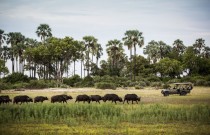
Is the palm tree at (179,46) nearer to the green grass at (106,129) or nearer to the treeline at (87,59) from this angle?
the treeline at (87,59)

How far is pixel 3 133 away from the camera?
603 inches

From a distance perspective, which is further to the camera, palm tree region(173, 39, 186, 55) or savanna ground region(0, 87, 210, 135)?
palm tree region(173, 39, 186, 55)

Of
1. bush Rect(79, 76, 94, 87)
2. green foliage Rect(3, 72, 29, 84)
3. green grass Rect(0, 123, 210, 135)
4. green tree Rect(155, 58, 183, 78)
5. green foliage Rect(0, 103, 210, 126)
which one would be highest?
green tree Rect(155, 58, 183, 78)

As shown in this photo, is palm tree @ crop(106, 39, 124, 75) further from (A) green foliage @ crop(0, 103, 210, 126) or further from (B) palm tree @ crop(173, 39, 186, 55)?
(A) green foliage @ crop(0, 103, 210, 126)

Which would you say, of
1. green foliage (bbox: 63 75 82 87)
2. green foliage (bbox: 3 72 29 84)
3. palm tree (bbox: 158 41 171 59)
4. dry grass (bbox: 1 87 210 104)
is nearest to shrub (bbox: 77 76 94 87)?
green foliage (bbox: 63 75 82 87)

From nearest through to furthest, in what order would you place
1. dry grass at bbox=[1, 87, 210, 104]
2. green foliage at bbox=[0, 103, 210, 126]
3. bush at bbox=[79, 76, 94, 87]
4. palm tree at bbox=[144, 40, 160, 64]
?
green foliage at bbox=[0, 103, 210, 126] → dry grass at bbox=[1, 87, 210, 104] → bush at bbox=[79, 76, 94, 87] → palm tree at bbox=[144, 40, 160, 64]

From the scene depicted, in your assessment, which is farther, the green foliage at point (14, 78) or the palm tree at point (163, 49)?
the palm tree at point (163, 49)

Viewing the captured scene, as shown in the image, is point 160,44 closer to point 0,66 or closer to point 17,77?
point 17,77

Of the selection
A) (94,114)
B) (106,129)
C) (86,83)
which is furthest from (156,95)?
(86,83)

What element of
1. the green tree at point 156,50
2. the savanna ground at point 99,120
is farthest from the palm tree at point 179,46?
the savanna ground at point 99,120

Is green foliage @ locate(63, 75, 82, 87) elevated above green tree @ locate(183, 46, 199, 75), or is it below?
below

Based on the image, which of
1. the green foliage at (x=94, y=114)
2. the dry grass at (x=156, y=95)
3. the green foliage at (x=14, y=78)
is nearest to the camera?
the green foliage at (x=94, y=114)

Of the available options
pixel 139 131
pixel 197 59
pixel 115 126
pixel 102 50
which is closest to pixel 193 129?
pixel 139 131

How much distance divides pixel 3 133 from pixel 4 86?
42.6 metres
